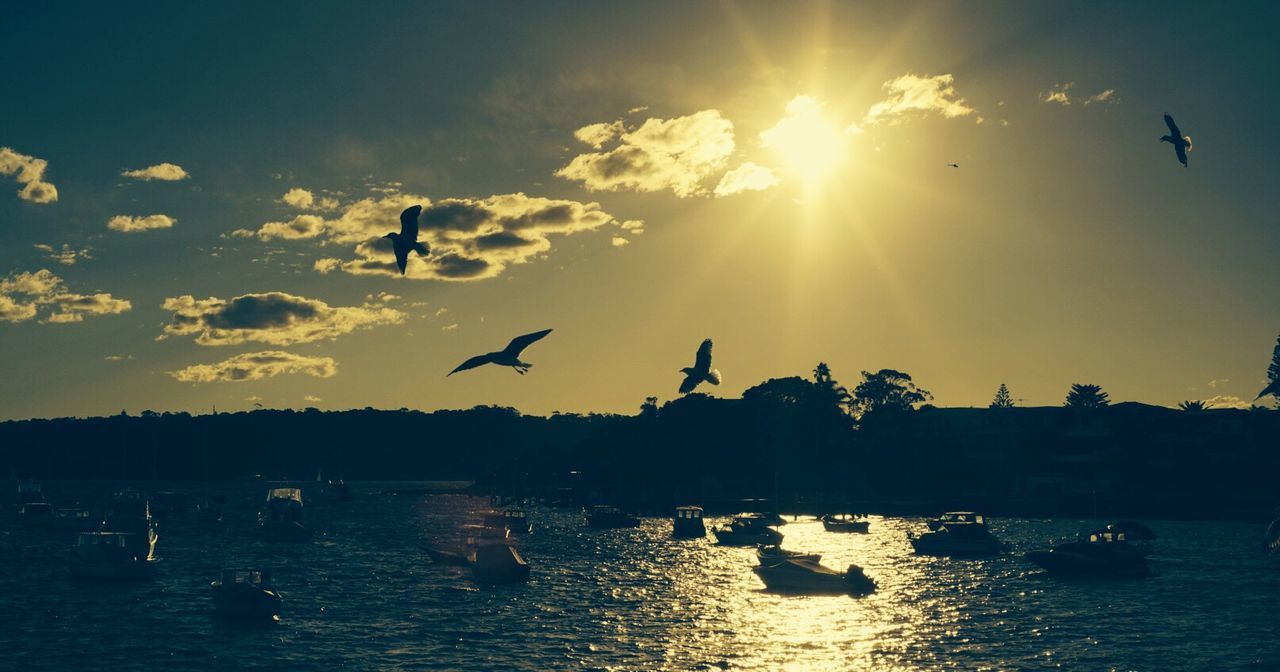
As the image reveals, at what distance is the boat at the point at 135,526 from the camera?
10281 centimetres

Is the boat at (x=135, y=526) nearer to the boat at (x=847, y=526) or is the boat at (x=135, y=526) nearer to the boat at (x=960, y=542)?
the boat at (x=960, y=542)

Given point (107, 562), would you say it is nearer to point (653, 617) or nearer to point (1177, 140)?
point (653, 617)

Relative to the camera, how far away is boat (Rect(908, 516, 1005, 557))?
4601 inches

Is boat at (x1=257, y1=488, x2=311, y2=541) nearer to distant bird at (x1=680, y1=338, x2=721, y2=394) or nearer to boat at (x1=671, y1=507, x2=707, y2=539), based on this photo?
boat at (x1=671, y1=507, x2=707, y2=539)

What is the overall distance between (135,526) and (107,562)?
39.9 meters

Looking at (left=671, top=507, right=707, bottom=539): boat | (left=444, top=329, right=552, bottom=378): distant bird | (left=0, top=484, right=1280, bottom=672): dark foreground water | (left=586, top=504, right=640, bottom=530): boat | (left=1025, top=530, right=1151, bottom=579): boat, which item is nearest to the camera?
(left=444, top=329, right=552, bottom=378): distant bird

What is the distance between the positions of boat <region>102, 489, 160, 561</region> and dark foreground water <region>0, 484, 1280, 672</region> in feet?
10.8

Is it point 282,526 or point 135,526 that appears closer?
point 135,526

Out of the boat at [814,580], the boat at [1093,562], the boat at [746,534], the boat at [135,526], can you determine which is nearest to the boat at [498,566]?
the boat at [814,580]

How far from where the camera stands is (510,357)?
2883 cm

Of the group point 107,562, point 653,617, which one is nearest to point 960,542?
point 653,617

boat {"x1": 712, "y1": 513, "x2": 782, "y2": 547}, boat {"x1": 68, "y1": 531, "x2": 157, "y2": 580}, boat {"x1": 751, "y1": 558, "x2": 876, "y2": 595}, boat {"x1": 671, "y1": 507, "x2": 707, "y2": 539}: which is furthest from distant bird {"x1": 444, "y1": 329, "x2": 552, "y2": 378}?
boat {"x1": 671, "y1": 507, "x2": 707, "y2": 539}

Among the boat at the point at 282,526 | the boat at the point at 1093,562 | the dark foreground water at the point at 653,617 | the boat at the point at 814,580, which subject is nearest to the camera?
the dark foreground water at the point at 653,617

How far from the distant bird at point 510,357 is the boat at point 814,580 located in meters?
62.9
